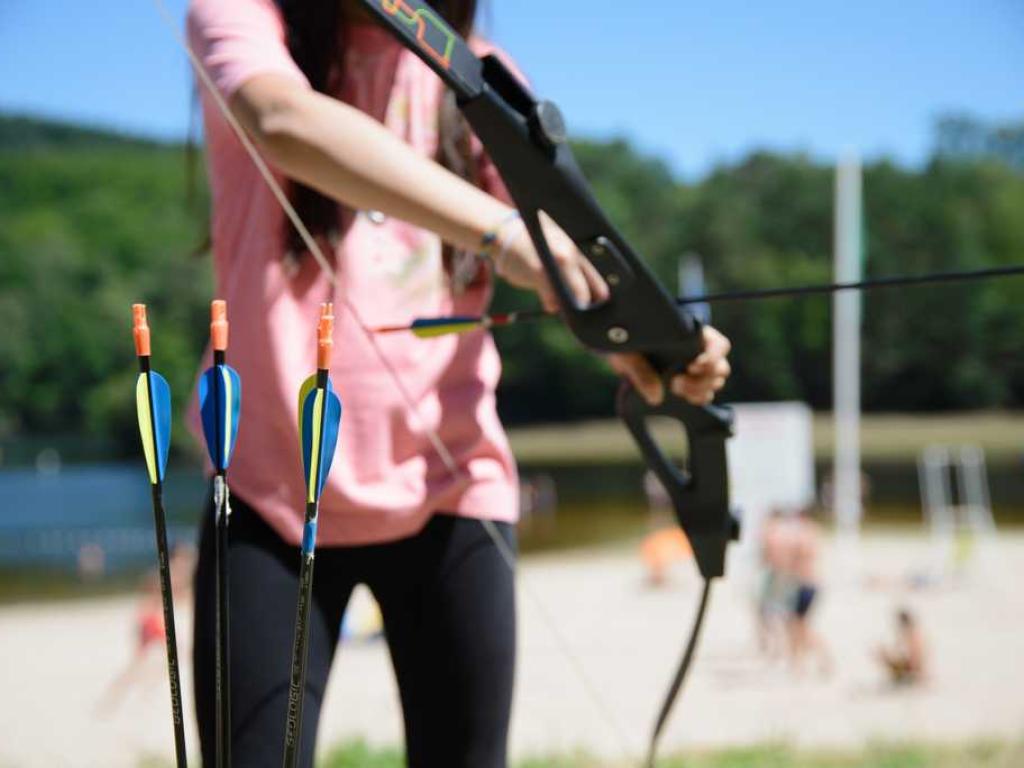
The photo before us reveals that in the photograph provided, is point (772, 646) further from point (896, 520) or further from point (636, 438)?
point (896, 520)

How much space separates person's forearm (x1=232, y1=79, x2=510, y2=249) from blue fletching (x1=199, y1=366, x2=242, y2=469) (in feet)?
0.92

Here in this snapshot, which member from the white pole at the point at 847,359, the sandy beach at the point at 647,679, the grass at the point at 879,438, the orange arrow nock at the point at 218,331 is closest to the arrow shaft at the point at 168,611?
the orange arrow nock at the point at 218,331

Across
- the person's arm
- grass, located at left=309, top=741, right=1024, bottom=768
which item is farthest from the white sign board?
the person's arm

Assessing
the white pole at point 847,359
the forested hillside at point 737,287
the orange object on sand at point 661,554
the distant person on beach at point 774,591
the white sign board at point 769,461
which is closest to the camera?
the distant person on beach at point 774,591

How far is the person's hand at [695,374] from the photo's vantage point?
3.98 feet

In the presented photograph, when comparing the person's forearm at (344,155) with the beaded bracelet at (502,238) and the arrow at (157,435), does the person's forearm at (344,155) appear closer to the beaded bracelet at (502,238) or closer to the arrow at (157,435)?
the beaded bracelet at (502,238)

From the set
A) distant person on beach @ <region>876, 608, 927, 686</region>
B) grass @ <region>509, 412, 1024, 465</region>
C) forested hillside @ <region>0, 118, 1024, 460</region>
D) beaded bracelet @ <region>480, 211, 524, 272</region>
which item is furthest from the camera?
forested hillside @ <region>0, 118, 1024, 460</region>

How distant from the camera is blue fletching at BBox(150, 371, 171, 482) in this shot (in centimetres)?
80

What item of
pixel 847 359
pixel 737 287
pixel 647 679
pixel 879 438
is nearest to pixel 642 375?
pixel 647 679

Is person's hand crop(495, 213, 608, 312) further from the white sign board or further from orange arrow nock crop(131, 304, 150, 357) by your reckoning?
the white sign board

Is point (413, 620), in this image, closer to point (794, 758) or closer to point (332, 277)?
point (332, 277)

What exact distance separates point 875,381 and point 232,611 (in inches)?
1891

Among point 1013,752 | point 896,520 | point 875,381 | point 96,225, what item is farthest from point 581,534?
point 96,225

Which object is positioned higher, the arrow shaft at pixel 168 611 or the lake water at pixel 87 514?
the arrow shaft at pixel 168 611
